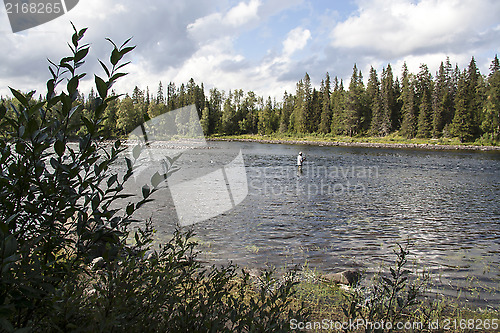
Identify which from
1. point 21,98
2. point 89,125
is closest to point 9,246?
point 89,125

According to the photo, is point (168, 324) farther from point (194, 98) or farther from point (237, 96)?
point (237, 96)

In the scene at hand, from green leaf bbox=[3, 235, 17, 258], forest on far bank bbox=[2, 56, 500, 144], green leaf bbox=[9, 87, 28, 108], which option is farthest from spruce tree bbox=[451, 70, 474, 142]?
green leaf bbox=[3, 235, 17, 258]

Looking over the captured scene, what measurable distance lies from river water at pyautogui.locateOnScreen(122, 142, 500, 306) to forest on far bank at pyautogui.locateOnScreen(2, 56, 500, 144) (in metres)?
40.8

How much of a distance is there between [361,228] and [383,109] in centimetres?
8697

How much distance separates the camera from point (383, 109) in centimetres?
9094

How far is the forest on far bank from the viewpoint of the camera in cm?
7231

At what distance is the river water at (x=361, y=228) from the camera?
8.70 metres

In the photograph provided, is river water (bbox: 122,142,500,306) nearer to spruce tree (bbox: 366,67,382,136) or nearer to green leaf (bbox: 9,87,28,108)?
green leaf (bbox: 9,87,28,108)

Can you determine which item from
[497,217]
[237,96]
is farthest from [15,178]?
[237,96]

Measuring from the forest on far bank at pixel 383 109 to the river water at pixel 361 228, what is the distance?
134 feet

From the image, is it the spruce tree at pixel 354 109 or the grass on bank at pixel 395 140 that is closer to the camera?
the grass on bank at pixel 395 140

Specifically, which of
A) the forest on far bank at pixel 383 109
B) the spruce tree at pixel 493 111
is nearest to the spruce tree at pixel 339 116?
the forest on far bank at pixel 383 109

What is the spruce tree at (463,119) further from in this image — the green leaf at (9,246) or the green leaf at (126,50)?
the green leaf at (9,246)

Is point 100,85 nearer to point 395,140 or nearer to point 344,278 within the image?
point 344,278
